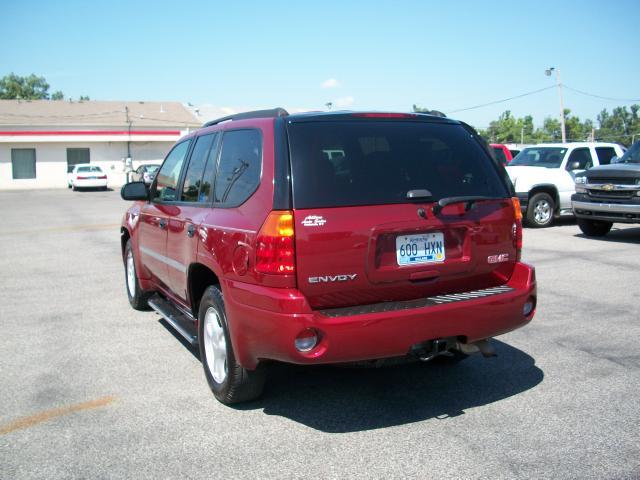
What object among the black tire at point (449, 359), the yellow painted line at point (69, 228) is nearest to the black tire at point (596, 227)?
the black tire at point (449, 359)

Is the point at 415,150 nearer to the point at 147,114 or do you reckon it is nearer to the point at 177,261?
the point at 177,261

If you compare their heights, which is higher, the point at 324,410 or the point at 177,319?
the point at 177,319

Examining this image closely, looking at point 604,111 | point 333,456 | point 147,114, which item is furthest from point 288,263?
point 604,111

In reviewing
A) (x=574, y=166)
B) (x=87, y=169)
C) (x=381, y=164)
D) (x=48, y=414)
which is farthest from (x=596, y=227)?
(x=87, y=169)

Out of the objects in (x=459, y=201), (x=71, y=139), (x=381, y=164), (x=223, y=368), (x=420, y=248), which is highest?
(x=71, y=139)

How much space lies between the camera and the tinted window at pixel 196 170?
16.3 ft

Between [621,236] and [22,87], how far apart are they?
95.4m

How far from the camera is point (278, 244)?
367cm

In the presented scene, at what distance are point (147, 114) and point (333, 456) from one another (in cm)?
4993

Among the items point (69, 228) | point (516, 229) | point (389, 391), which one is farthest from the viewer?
point (69, 228)

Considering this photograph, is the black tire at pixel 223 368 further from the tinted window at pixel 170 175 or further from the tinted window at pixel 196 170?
the tinted window at pixel 170 175

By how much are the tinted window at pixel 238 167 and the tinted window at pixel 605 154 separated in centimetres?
1290

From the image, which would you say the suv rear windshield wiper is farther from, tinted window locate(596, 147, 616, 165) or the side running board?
tinted window locate(596, 147, 616, 165)

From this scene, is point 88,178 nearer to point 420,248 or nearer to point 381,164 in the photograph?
point 381,164
